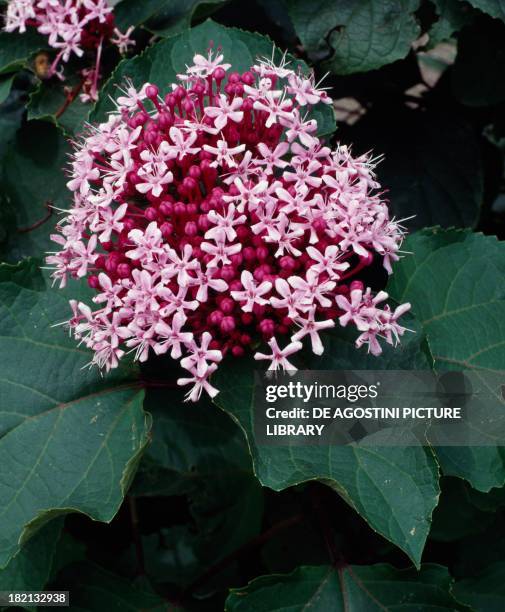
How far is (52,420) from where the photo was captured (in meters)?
1.33

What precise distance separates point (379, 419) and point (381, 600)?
17.5 inches

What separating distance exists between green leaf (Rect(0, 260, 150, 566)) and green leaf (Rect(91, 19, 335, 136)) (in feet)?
1.56

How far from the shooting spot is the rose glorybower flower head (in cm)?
119

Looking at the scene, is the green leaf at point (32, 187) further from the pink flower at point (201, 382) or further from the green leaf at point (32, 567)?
the pink flower at point (201, 382)

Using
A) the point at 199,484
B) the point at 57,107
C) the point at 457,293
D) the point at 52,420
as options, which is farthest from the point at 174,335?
the point at 57,107

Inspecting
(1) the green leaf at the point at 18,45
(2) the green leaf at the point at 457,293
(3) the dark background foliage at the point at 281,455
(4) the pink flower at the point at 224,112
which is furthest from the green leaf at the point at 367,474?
(1) the green leaf at the point at 18,45

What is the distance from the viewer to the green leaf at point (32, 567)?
58.0 inches

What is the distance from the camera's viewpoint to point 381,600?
1.45m

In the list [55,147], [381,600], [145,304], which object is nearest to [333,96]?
[55,147]

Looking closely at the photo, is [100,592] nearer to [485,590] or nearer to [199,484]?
[199,484]

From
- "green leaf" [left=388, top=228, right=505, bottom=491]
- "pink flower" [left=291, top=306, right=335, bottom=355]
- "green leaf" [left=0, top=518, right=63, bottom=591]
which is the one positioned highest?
"green leaf" [left=388, top=228, right=505, bottom=491]

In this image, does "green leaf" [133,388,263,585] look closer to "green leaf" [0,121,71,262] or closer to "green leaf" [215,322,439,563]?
"green leaf" [215,322,439,563]

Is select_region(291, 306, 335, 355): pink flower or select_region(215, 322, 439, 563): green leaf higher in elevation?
select_region(291, 306, 335, 355): pink flower

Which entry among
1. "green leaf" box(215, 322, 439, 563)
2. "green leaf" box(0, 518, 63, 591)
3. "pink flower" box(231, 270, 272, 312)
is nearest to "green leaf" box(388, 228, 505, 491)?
"green leaf" box(215, 322, 439, 563)
